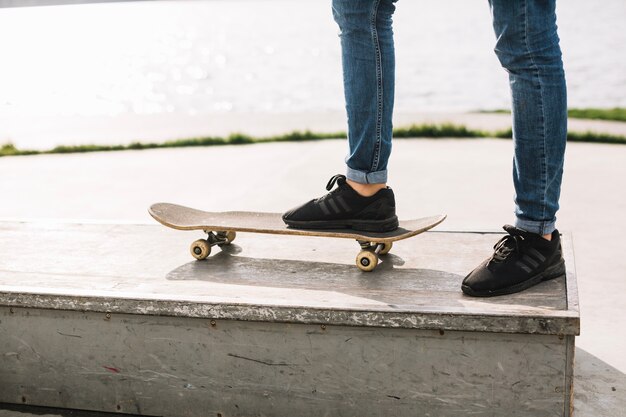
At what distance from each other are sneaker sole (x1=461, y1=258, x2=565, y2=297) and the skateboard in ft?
1.08

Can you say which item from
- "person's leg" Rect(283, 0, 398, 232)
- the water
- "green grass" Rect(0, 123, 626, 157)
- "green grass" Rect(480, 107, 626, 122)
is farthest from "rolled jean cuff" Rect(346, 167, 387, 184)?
the water

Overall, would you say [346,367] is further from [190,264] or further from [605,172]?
[605,172]

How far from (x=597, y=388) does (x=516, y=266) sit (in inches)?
21.2

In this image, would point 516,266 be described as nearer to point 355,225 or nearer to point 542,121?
point 542,121

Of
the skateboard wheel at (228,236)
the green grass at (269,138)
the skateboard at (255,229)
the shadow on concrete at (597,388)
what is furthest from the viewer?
the green grass at (269,138)

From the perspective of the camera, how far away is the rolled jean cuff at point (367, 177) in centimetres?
250

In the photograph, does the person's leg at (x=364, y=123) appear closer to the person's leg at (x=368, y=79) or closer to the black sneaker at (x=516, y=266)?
the person's leg at (x=368, y=79)

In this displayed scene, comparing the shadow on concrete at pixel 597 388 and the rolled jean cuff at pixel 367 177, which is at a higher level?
the rolled jean cuff at pixel 367 177

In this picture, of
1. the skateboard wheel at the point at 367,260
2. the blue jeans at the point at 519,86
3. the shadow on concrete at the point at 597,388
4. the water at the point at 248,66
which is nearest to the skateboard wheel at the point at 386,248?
the skateboard wheel at the point at 367,260

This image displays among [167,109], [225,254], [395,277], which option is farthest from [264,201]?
[167,109]

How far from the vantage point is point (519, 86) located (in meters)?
2.18

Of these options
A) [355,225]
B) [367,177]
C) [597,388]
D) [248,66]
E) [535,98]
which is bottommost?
[597,388]

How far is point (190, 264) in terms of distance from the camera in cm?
257

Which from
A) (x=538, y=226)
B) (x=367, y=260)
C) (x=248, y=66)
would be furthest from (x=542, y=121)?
(x=248, y=66)
